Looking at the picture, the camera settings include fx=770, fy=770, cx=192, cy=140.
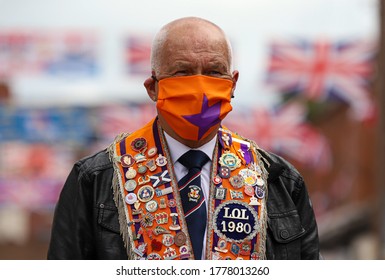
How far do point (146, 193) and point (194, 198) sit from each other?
0.18m

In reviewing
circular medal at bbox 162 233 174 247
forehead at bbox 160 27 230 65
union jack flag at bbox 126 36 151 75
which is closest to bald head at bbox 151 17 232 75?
forehead at bbox 160 27 230 65

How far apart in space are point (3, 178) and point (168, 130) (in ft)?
28.3

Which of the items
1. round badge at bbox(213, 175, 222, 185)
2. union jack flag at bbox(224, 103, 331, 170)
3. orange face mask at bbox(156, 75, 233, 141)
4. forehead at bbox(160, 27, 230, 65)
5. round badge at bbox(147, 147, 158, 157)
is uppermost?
forehead at bbox(160, 27, 230, 65)

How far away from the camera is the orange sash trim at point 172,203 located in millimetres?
2783

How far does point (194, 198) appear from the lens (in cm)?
282

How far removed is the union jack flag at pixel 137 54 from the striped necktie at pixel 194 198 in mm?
7641

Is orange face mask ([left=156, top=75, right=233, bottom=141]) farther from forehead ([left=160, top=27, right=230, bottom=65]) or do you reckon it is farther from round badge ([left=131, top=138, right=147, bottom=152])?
round badge ([left=131, top=138, right=147, bottom=152])

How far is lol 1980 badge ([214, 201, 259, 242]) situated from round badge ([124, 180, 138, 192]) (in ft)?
1.04

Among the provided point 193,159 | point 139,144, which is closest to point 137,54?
point 139,144

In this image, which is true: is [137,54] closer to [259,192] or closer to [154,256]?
[259,192]

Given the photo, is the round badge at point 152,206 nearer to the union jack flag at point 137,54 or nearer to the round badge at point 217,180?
the round badge at point 217,180

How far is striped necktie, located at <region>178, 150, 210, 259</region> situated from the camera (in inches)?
110

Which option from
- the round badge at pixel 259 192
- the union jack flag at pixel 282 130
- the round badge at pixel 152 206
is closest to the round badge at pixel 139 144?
the round badge at pixel 152 206

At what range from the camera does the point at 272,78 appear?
10.5 meters
